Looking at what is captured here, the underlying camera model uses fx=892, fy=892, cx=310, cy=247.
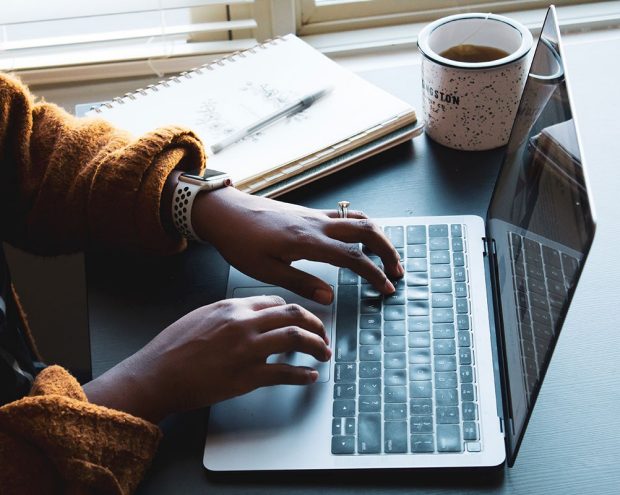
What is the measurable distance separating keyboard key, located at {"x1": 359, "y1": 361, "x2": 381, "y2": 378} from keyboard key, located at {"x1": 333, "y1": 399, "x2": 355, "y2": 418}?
0.03 m

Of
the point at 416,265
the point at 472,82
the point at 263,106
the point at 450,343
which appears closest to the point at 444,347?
the point at 450,343

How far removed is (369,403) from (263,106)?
429 millimetres

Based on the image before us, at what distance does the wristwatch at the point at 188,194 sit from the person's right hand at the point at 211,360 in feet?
0.47

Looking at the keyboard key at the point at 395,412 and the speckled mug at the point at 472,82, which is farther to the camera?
the speckled mug at the point at 472,82

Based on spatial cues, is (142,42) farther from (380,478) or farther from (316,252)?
(380,478)

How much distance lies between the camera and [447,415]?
705 mm

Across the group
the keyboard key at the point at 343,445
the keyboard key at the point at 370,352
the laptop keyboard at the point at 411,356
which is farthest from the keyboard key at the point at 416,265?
the keyboard key at the point at 343,445

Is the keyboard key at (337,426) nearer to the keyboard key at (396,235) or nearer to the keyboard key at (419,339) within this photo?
the keyboard key at (419,339)

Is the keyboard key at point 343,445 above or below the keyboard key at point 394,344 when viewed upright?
below

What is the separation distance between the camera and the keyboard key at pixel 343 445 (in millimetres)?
687

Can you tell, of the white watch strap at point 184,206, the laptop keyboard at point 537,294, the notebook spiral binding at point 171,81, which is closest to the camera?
the laptop keyboard at point 537,294

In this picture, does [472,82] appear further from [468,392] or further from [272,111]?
[468,392]

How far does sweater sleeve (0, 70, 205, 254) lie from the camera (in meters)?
0.88

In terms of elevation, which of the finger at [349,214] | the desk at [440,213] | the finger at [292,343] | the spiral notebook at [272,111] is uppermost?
the spiral notebook at [272,111]
